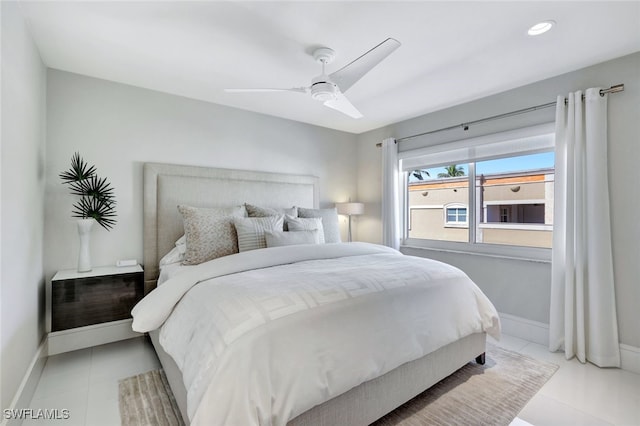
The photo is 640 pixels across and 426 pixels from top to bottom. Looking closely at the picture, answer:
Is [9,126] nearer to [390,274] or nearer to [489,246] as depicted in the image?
[390,274]

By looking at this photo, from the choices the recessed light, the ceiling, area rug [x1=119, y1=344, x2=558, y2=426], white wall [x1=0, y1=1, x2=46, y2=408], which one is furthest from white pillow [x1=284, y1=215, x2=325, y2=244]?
the recessed light

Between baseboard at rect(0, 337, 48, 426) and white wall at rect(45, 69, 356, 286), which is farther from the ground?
white wall at rect(45, 69, 356, 286)

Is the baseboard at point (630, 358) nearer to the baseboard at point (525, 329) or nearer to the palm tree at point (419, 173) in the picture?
the baseboard at point (525, 329)

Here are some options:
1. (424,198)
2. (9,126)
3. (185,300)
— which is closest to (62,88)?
(9,126)

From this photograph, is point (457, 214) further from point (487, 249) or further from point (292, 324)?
point (292, 324)

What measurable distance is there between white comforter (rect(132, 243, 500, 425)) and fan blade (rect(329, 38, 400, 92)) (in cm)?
130

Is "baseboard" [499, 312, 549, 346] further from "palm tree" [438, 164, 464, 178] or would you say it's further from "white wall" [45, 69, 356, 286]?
"white wall" [45, 69, 356, 286]

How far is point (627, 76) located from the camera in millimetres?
2359

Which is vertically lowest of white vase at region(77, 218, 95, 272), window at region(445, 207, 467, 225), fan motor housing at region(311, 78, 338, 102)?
white vase at region(77, 218, 95, 272)

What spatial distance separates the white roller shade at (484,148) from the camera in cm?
286

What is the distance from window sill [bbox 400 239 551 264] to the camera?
291 centimetres

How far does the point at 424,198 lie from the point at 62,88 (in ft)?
13.0

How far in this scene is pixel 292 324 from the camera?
134cm

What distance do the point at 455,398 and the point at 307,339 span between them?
4.03 ft
